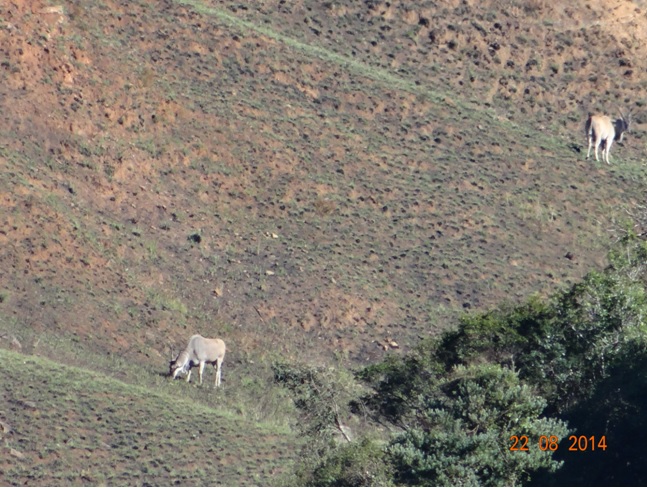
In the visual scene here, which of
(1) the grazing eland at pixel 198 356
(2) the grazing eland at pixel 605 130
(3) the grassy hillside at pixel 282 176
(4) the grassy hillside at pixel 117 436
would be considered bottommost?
(4) the grassy hillside at pixel 117 436

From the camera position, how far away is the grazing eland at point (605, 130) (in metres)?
53.4

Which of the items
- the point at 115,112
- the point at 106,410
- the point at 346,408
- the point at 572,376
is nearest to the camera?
the point at 572,376

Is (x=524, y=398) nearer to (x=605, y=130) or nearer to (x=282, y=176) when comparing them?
(x=282, y=176)

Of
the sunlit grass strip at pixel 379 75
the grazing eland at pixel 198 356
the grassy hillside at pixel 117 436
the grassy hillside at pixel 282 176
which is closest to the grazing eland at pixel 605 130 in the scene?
the grassy hillside at pixel 282 176

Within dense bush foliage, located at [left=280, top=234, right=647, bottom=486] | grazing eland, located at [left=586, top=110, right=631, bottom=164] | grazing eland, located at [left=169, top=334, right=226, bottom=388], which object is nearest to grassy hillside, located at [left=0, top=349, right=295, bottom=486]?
grazing eland, located at [left=169, top=334, right=226, bottom=388]

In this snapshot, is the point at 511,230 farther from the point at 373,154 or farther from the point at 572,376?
the point at 572,376

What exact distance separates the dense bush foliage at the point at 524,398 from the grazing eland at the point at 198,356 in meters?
7.24

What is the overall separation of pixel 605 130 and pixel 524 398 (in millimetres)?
32400

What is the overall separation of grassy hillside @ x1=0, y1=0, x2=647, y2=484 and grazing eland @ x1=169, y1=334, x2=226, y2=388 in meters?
0.74

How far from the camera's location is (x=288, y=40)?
56.1 m

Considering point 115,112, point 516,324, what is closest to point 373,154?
point 115,112

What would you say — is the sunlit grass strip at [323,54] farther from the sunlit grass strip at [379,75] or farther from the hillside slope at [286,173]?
the hillside slope at [286,173]

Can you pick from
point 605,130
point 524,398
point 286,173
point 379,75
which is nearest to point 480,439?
point 524,398

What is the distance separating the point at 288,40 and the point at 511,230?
1224 centimetres
